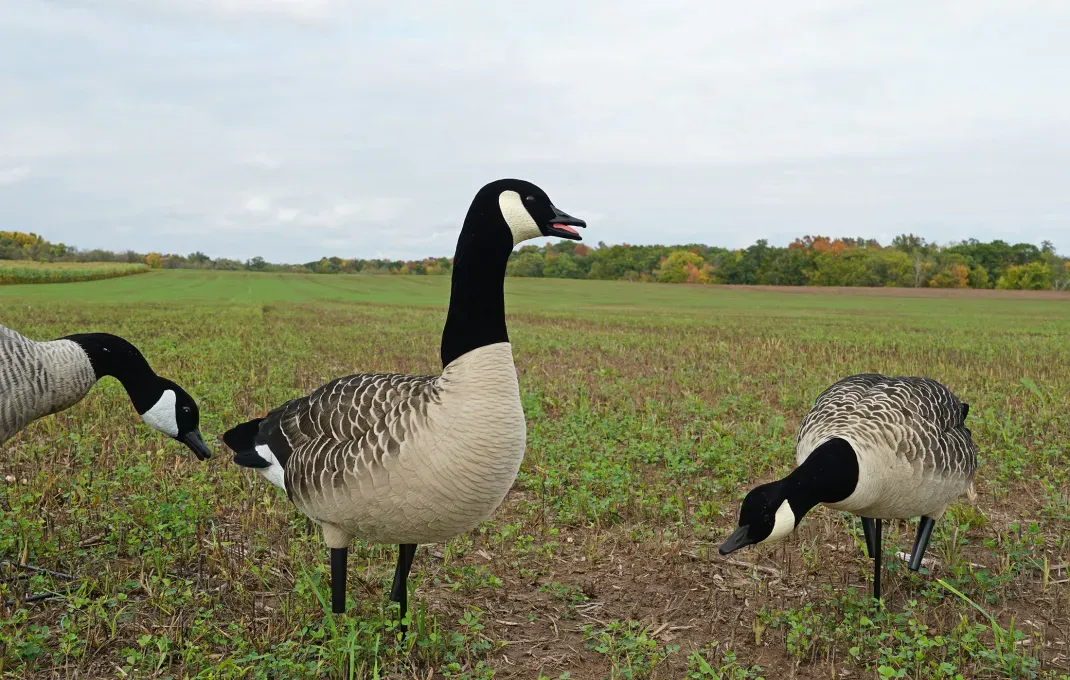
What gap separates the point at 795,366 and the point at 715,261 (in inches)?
3806

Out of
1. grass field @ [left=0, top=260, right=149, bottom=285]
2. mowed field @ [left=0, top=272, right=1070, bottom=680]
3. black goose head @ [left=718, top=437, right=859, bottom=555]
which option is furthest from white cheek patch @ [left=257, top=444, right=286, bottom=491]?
grass field @ [left=0, top=260, right=149, bottom=285]

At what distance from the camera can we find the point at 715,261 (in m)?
110

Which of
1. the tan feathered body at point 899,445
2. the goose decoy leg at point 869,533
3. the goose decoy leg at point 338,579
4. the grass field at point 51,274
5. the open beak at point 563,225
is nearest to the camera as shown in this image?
the open beak at point 563,225

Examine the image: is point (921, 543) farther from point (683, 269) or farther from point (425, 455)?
point (683, 269)

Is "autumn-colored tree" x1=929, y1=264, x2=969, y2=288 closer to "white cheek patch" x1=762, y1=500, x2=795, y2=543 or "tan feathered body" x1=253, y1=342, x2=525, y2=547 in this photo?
"white cheek patch" x1=762, y1=500, x2=795, y2=543

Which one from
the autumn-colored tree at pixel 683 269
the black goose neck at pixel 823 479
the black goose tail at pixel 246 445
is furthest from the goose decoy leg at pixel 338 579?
the autumn-colored tree at pixel 683 269

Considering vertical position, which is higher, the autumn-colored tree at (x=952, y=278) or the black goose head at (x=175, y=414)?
the autumn-colored tree at (x=952, y=278)

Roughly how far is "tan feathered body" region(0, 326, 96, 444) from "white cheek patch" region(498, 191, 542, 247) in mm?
4028

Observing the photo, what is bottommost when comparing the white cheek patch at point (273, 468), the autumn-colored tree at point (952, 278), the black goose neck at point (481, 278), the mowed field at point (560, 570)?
the mowed field at point (560, 570)

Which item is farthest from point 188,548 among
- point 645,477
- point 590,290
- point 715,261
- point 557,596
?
point 715,261

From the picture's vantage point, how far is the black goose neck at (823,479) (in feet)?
13.8

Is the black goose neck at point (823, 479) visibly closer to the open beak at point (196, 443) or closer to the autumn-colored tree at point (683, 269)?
the open beak at point (196, 443)

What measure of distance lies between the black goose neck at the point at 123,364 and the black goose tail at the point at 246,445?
1.20 m

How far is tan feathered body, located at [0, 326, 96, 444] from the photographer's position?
5438 mm
